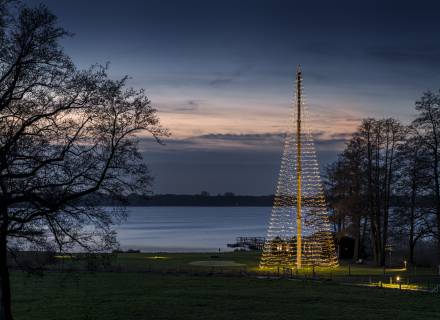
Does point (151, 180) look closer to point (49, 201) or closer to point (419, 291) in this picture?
point (49, 201)

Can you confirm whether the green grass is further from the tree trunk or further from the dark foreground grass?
the tree trunk

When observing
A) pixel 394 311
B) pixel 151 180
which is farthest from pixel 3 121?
pixel 394 311

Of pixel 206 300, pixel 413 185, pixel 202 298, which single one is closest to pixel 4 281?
pixel 206 300

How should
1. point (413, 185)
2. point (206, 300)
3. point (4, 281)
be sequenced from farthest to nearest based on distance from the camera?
point (413, 185) → point (206, 300) → point (4, 281)

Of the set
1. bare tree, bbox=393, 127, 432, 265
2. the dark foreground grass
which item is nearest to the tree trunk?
the dark foreground grass

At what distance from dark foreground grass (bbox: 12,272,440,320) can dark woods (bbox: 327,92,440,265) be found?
505 inches

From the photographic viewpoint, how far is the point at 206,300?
3284 cm

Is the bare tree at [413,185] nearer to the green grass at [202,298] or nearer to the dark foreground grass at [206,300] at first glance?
the green grass at [202,298]

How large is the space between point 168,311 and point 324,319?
732cm

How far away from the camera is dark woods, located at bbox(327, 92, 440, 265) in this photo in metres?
47.9

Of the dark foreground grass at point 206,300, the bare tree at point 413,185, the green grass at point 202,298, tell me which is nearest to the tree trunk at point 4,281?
the green grass at point 202,298

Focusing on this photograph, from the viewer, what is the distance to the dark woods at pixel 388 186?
47.9 meters

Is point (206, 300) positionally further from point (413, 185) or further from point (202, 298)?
point (413, 185)

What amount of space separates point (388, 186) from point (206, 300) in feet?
112
